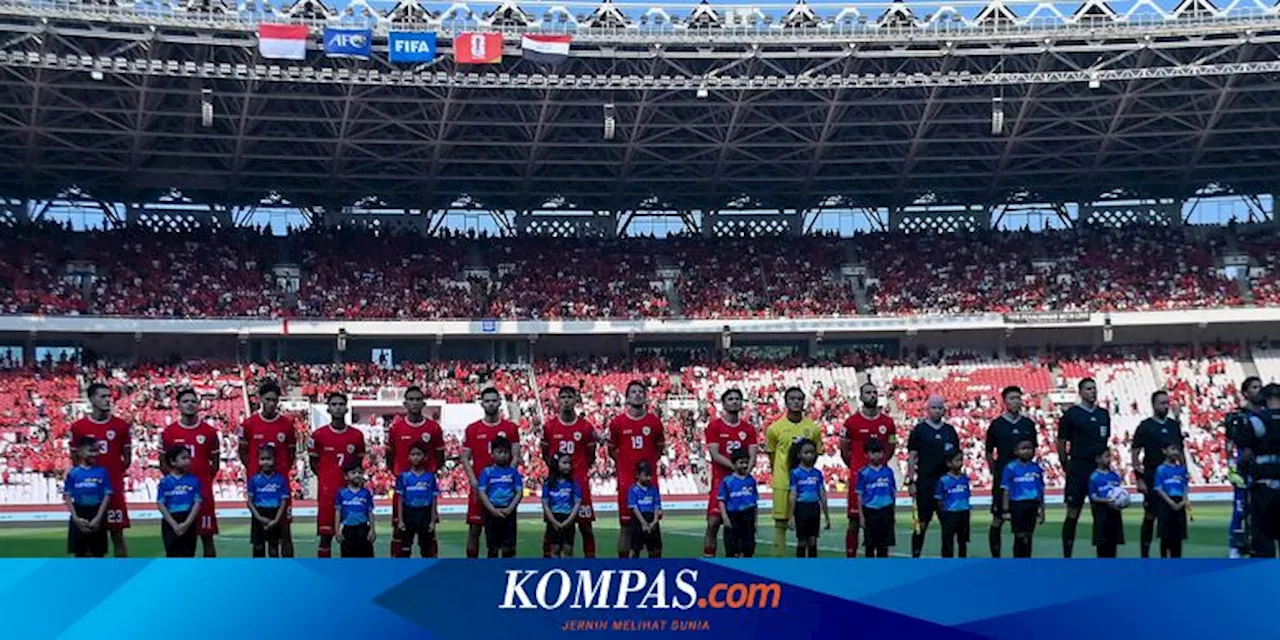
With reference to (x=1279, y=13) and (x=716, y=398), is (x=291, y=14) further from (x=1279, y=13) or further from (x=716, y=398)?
(x=1279, y=13)

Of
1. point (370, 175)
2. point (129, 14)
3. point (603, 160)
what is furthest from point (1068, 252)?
point (129, 14)

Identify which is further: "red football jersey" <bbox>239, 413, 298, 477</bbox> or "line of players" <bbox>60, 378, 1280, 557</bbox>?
"red football jersey" <bbox>239, 413, 298, 477</bbox>

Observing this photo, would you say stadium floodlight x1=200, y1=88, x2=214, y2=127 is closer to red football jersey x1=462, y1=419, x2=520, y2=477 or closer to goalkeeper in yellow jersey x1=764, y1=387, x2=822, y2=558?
red football jersey x1=462, y1=419, x2=520, y2=477

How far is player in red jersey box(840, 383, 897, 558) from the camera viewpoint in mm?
14523

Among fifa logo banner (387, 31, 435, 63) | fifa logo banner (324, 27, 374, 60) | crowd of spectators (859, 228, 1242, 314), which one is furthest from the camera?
crowd of spectators (859, 228, 1242, 314)

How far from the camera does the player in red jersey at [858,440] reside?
14.5 metres

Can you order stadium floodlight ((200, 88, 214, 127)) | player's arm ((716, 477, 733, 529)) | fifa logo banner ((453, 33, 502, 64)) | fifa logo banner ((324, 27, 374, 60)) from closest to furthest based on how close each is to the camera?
player's arm ((716, 477, 733, 529))
fifa logo banner ((324, 27, 374, 60))
stadium floodlight ((200, 88, 214, 127))
fifa logo banner ((453, 33, 502, 64))

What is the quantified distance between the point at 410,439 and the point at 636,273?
31201mm

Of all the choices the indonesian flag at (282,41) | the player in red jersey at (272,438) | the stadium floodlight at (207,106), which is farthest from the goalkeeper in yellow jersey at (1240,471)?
the stadium floodlight at (207,106)

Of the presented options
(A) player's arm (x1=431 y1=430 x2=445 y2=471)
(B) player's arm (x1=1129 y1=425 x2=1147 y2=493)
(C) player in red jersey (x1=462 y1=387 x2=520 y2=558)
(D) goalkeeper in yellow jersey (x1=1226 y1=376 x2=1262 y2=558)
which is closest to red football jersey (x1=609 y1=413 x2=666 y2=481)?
(C) player in red jersey (x1=462 y1=387 x2=520 y2=558)

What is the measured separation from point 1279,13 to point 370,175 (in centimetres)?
2523

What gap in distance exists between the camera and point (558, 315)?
4306 cm

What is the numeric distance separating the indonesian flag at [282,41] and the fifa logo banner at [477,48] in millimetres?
3608

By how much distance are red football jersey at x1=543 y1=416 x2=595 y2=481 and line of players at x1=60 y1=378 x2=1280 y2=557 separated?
0.05 ft
